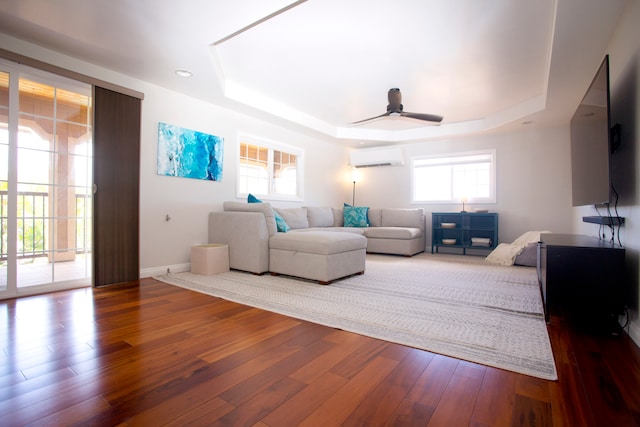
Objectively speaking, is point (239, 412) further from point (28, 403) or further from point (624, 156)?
point (624, 156)

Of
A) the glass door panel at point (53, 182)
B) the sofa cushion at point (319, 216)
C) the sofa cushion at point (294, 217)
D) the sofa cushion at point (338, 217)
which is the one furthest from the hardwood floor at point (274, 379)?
the sofa cushion at point (338, 217)

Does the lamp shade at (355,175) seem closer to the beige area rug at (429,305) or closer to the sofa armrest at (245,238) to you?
the beige area rug at (429,305)

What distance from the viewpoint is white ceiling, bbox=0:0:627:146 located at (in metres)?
2.27

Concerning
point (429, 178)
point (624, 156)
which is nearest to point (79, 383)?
point (624, 156)

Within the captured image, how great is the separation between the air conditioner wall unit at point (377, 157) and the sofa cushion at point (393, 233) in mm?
1571

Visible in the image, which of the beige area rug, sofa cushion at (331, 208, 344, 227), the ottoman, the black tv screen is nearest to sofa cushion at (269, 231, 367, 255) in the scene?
the ottoman

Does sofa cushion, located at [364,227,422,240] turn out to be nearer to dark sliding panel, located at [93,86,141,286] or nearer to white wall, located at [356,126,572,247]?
white wall, located at [356,126,572,247]

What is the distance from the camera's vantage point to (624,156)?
2.07 m

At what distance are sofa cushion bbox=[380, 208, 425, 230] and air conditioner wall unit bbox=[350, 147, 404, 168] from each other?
1035 millimetres

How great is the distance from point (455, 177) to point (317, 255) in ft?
13.4

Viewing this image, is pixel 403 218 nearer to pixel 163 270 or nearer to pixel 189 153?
pixel 189 153

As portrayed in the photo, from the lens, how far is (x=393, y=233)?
532cm

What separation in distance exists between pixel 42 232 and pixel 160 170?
3.97ft

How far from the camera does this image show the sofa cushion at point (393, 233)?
5.23 m
